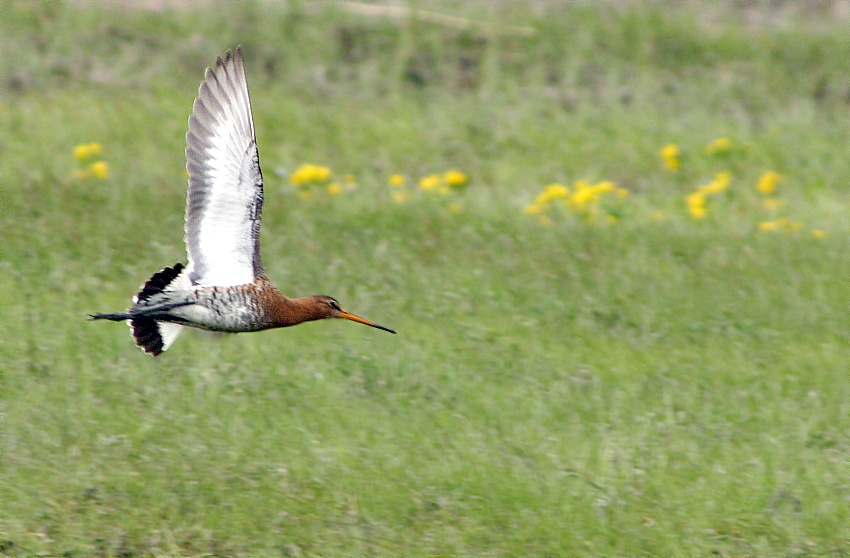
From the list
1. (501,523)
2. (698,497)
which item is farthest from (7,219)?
(698,497)

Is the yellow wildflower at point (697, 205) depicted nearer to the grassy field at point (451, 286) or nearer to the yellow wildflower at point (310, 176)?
the grassy field at point (451, 286)

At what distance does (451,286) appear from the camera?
884 centimetres

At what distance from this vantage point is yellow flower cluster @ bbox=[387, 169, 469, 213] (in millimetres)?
10414

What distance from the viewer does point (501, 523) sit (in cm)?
628

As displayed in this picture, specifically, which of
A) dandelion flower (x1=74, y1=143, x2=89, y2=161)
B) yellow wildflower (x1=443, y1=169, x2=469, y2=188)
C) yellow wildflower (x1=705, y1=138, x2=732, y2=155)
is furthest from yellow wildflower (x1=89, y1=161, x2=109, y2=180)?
yellow wildflower (x1=705, y1=138, x2=732, y2=155)

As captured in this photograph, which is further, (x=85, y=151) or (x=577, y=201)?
(x=577, y=201)

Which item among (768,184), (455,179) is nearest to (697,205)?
(768,184)

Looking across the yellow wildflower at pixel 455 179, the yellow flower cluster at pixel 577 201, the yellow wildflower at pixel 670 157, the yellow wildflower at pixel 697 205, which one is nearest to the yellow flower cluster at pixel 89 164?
Answer: the yellow wildflower at pixel 455 179

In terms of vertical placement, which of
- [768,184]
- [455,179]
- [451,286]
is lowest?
[451,286]

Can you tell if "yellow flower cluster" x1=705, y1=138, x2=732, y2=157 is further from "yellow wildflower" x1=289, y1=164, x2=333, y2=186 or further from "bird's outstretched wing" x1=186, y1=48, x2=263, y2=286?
"bird's outstretched wing" x1=186, y1=48, x2=263, y2=286

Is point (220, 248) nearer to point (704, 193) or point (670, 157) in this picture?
point (704, 193)

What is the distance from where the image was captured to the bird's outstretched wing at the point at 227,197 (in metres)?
6.61

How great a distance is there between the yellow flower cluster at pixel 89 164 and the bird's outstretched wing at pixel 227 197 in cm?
355

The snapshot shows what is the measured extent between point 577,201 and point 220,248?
14.9 feet
